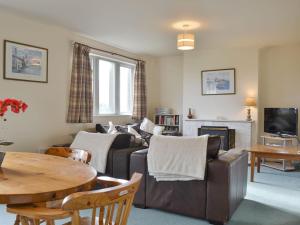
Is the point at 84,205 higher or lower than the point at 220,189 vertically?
higher

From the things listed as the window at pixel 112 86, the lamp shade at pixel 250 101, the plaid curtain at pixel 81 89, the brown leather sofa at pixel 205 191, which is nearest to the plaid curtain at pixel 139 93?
the window at pixel 112 86

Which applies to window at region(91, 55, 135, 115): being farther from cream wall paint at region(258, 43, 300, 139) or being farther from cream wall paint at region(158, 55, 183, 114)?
cream wall paint at region(258, 43, 300, 139)

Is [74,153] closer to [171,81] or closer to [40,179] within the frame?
[40,179]

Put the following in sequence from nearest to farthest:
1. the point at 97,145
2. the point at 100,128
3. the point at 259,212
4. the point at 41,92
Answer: the point at 259,212, the point at 97,145, the point at 41,92, the point at 100,128

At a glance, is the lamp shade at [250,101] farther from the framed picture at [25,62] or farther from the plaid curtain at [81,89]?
the framed picture at [25,62]

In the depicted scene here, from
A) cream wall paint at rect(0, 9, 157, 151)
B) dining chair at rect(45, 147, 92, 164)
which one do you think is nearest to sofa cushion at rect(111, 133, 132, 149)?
dining chair at rect(45, 147, 92, 164)

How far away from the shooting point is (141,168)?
3.05 m

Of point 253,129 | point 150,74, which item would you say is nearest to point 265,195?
point 253,129

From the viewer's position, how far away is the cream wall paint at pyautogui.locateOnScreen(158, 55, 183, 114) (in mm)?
7070

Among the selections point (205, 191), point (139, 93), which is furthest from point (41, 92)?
point (205, 191)

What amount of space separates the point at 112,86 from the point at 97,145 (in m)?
2.86

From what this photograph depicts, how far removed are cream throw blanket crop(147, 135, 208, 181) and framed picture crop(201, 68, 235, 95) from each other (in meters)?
3.66

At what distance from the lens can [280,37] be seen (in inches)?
203

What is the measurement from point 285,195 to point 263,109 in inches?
110
